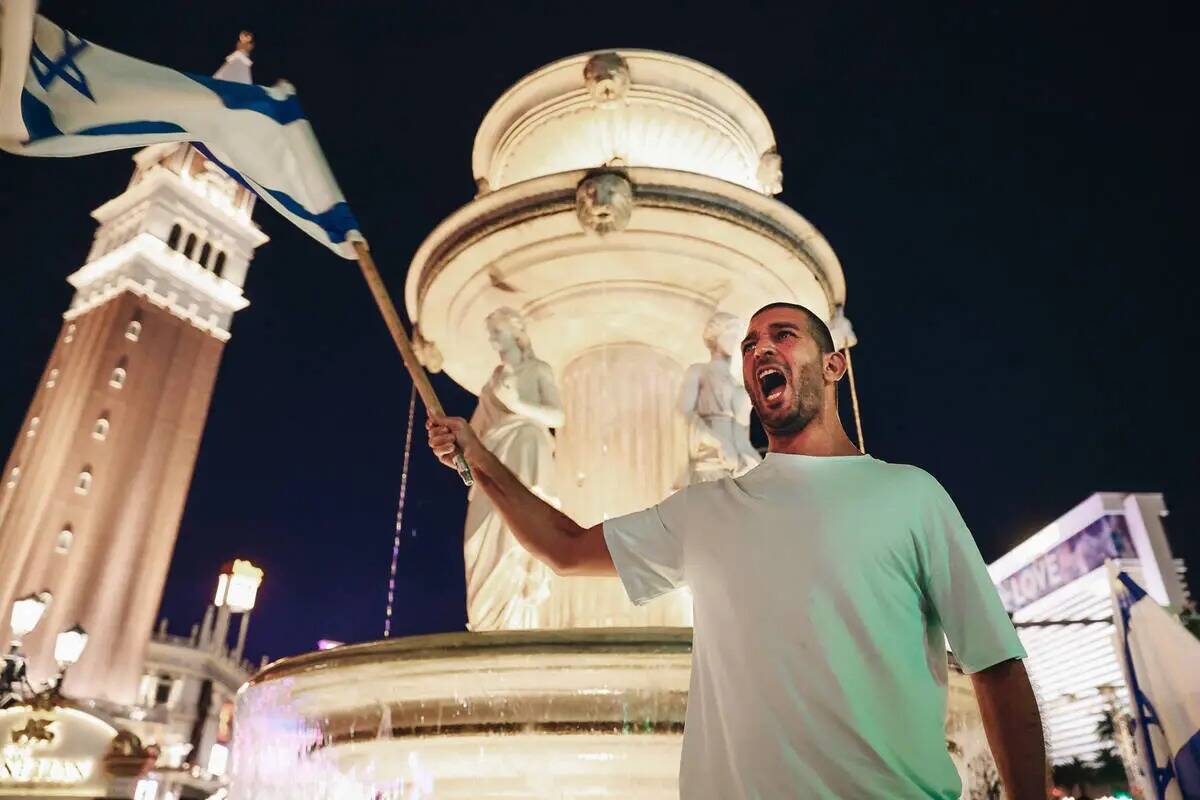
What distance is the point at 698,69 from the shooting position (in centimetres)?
734

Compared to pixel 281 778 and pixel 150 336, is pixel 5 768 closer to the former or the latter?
pixel 281 778

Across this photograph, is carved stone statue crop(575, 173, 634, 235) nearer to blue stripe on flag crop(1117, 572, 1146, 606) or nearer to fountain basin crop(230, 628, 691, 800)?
fountain basin crop(230, 628, 691, 800)

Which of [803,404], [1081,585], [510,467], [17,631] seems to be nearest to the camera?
[803,404]

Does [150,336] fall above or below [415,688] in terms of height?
above

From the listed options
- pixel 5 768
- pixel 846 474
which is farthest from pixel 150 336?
pixel 846 474

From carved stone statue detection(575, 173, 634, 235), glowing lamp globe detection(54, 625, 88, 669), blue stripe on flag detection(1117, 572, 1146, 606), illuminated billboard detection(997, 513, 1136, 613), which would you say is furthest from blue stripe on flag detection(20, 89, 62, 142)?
illuminated billboard detection(997, 513, 1136, 613)

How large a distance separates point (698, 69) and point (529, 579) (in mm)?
4341

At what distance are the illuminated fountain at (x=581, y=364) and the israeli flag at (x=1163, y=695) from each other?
271cm

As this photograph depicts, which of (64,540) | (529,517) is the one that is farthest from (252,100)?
(64,540)

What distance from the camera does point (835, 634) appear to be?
5.22 feet

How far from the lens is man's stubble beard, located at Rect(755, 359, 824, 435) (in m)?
1.92

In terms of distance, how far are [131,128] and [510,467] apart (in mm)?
3345

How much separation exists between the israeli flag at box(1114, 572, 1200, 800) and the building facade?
4562 centimetres

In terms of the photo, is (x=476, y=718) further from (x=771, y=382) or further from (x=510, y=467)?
(x=771, y=382)
